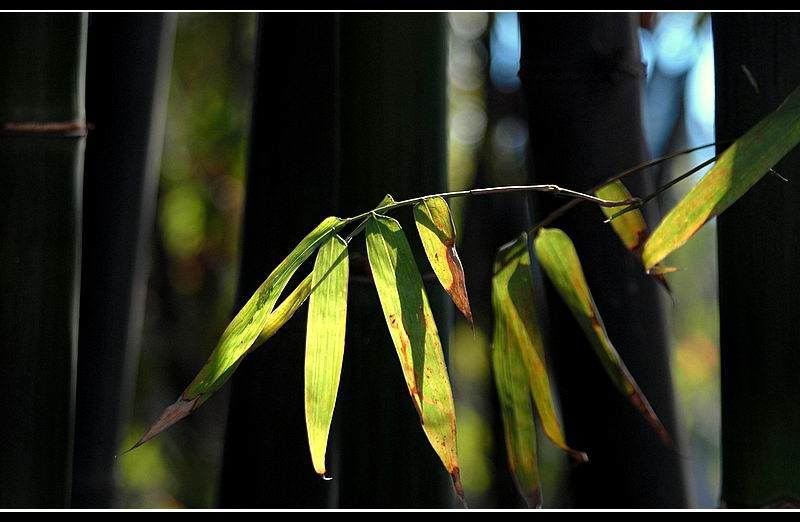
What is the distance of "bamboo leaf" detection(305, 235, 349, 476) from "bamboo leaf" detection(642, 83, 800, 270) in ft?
0.47

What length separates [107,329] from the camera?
0.80 metres

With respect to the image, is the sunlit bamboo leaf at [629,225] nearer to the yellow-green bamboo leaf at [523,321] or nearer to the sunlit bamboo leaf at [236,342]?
the yellow-green bamboo leaf at [523,321]

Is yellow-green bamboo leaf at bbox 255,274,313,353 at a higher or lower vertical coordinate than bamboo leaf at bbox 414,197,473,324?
lower

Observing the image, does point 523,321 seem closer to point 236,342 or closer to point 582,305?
point 582,305

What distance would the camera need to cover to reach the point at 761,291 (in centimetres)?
45

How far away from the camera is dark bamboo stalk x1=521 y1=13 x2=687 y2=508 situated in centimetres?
61

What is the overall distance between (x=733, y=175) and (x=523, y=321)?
0.54 feet

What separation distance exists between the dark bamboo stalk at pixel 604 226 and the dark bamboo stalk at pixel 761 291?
149 mm

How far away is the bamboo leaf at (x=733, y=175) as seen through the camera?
355 millimetres

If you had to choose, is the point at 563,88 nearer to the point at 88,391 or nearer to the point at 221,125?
the point at 88,391

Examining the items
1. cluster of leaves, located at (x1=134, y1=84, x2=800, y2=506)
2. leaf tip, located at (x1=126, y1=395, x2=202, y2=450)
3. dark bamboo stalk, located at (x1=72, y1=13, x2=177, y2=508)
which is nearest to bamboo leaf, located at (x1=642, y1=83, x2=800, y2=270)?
cluster of leaves, located at (x1=134, y1=84, x2=800, y2=506)

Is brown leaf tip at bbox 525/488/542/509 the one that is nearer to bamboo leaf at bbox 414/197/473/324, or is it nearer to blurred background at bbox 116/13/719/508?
bamboo leaf at bbox 414/197/473/324

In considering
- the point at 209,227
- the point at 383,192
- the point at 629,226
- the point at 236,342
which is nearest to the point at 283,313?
the point at 236,342

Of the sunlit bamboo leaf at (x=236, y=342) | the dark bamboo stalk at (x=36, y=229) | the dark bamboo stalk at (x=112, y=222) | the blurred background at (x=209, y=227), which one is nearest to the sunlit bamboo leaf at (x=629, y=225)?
the sunlit bamboo leaf at (x=236, y=342)
